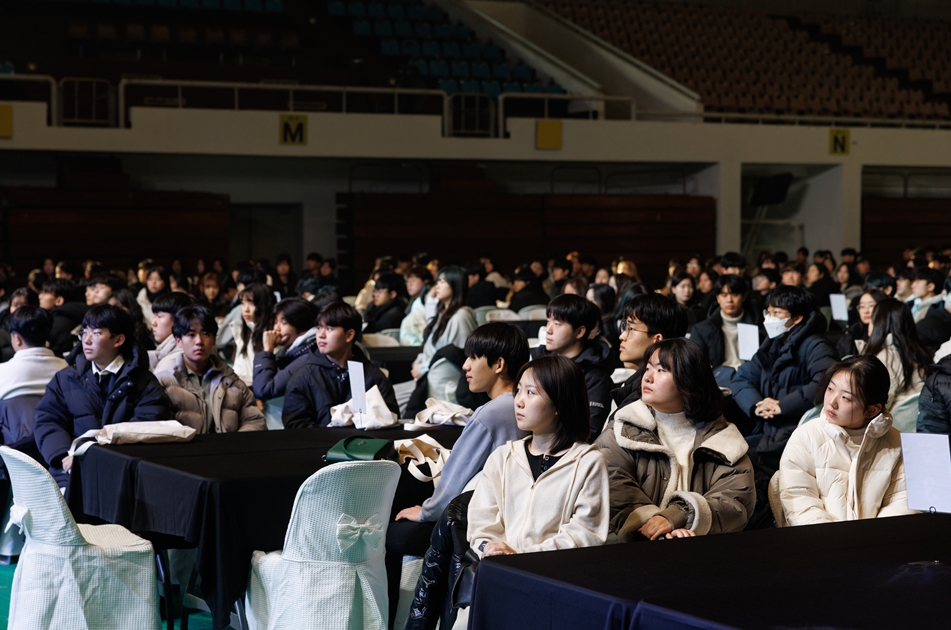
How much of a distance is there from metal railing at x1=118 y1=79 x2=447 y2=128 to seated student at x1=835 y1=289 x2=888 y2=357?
9.57 m

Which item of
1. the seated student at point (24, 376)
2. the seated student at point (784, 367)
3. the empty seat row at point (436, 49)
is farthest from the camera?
the empty seat row at point (436, 49)

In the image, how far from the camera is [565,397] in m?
3.05

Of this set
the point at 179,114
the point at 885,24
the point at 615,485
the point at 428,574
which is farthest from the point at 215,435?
the point at 885,24

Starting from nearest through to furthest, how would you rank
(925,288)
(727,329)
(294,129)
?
(727,329) → (925,288) → (294,129)

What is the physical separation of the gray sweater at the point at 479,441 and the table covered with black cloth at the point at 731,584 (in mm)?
939

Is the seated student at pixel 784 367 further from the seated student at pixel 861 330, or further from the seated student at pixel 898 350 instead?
the seated student at pixel 861 330

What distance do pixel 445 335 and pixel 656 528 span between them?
13.7 feet

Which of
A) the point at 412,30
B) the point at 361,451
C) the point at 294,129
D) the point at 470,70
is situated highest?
the point at 412,30

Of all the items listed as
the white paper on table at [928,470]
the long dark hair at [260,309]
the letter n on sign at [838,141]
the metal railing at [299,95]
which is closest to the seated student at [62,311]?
the long dark hair at [260,309]

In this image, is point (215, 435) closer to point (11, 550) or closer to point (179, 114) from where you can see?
point (11, 550)

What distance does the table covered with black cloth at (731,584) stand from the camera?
7.05 ft

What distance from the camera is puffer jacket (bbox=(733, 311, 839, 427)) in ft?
17.6

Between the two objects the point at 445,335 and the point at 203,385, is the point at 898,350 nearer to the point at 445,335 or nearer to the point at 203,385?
the point at 445,335

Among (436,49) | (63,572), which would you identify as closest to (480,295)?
(63,572)
